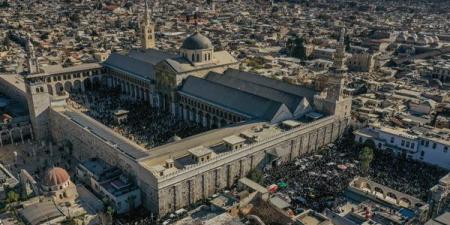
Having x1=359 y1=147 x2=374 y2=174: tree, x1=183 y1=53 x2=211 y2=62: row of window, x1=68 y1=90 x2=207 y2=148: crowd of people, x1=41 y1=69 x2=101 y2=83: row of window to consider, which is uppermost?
x1=183 y1=53 x2=211 y2=62: row of window

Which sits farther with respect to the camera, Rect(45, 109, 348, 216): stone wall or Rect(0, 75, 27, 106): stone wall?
Rect(0, 75, 27, 106): stone wall

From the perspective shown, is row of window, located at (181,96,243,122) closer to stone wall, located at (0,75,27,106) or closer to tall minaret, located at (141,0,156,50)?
stone wall, located at (0,75,27,106)

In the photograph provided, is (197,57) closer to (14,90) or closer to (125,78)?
(125,78)

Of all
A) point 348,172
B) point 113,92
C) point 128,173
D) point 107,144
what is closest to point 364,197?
point 348,172

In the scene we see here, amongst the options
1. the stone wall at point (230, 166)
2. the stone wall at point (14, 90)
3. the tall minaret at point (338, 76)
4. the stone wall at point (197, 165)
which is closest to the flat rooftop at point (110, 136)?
the stone wall at point (197, 165)

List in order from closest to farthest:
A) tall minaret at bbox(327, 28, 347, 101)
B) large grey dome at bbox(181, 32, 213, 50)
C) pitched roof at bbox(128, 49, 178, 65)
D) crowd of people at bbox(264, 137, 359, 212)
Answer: crowd of people at bbox(264, 137, 359, 212) < tall minaret at bbox(327, 28, 347, 101) < large grey dome at bbox(181, 32, 213, 50) < pitched roof at bbox(128, 49, 178, 65)

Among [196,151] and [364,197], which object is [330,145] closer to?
[364,197]

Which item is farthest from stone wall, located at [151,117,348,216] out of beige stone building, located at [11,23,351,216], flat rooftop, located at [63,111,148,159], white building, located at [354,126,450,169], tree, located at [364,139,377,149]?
white building, located at [354,126,450,169]

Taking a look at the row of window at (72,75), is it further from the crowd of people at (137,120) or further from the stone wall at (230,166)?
the stone wall at (230,166)
